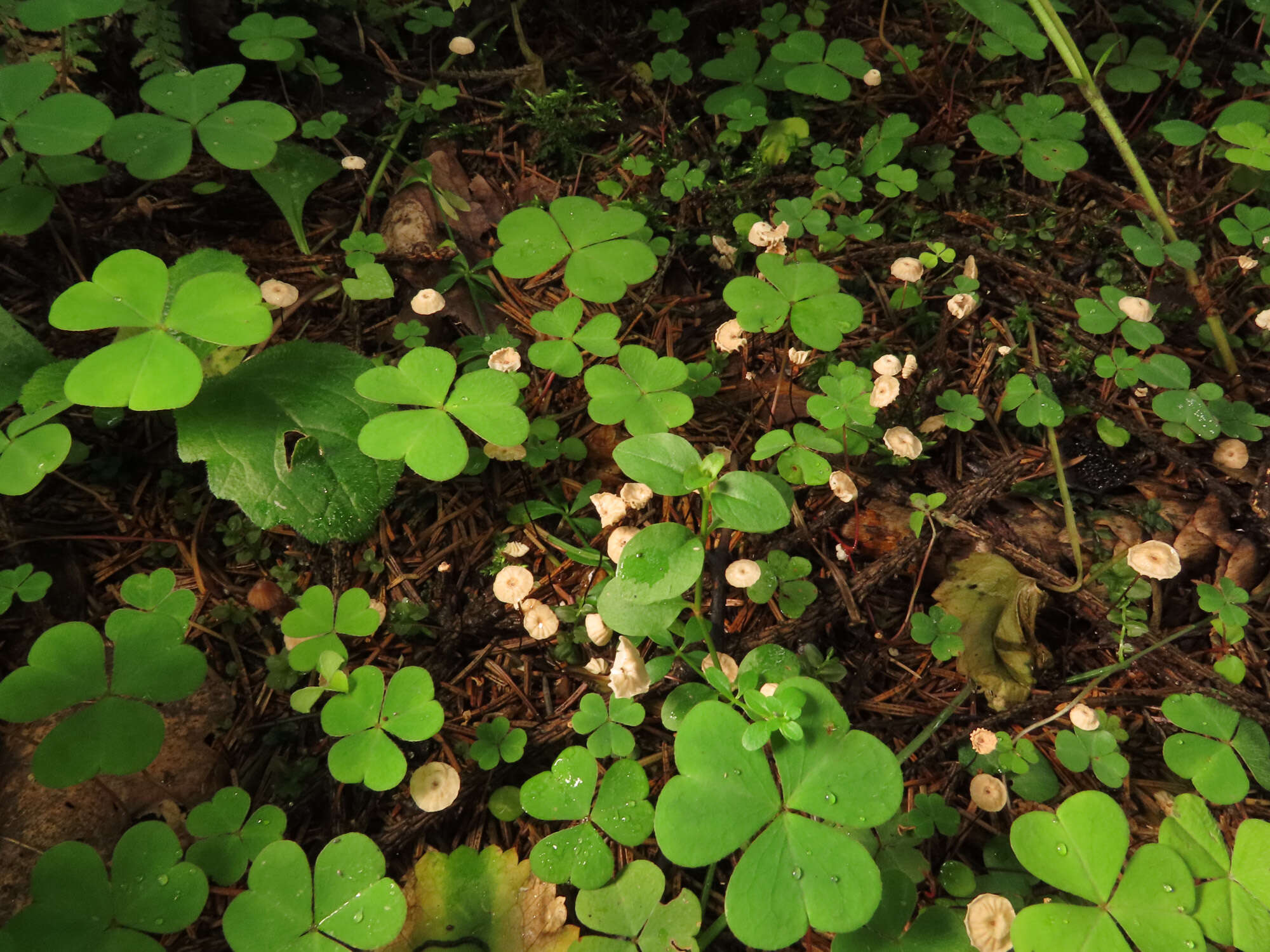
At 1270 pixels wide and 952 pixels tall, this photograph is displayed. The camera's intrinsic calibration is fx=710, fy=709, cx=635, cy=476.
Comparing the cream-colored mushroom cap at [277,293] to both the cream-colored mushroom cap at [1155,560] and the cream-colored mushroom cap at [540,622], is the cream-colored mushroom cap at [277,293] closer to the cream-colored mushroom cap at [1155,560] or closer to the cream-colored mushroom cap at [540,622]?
the cream-colored mushroom cap at [540,622]

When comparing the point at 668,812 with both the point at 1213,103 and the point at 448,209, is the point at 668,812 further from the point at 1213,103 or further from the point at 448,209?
the point at 1213,103

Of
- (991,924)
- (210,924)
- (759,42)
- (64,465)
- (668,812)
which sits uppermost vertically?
(759,42)

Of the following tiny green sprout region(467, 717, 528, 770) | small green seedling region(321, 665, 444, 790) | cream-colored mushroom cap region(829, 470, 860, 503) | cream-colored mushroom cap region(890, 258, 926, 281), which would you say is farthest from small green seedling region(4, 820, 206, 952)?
cream-colored mushroom cap region(890, 258, 926, 281)

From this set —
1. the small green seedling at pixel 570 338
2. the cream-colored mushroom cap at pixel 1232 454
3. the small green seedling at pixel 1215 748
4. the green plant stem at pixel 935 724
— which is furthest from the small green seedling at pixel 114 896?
the cream-colored mushroom cap at pixel 1232 454

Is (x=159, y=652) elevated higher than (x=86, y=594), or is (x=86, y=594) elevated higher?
(x=159, y=652)

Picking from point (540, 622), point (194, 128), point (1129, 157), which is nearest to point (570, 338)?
point (540, 622)

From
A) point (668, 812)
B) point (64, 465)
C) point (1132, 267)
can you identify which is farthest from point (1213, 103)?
point (64, 465)

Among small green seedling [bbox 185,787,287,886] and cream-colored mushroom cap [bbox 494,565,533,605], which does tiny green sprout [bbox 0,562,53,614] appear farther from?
cream-colored mushroom cap [bbox 494,565,533,605]
